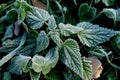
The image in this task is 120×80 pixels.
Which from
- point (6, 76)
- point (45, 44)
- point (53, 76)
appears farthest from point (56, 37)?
point (6, 76)

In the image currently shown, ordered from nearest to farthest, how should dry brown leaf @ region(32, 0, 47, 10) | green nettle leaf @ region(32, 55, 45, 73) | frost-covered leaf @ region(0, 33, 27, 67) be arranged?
green nettle leaf @ region(32, 55, 45, 73) < frost-covered leaf @ region(0, 33, 27, 67) < dry brown leaf @ region(32, 0, 47, 10)

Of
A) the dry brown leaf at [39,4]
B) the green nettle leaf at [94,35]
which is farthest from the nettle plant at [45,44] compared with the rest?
the dry brown leaf at [39,4]

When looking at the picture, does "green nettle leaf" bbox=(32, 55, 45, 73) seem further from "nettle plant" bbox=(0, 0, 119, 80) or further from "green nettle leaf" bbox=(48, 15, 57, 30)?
"green nettle leaf" bbox=(48, 15, 57, 30)

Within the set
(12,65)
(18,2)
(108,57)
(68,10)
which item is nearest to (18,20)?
(18,2)

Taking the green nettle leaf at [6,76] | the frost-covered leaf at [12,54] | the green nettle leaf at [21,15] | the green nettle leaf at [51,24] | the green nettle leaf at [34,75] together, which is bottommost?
the green nettle leaf at [6,76]

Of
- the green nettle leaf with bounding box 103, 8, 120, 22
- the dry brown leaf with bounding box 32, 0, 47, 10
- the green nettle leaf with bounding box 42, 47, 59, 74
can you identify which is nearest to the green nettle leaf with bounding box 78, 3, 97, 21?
the green nettle leaf with bounding box 103, 8, 120, 22

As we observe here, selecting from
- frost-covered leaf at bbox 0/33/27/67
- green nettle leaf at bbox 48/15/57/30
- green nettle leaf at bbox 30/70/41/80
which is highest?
green nettle leaf at bbox 48/15/57/30

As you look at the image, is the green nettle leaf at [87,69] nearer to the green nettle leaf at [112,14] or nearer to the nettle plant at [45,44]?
the nettle plant at [45,44]
